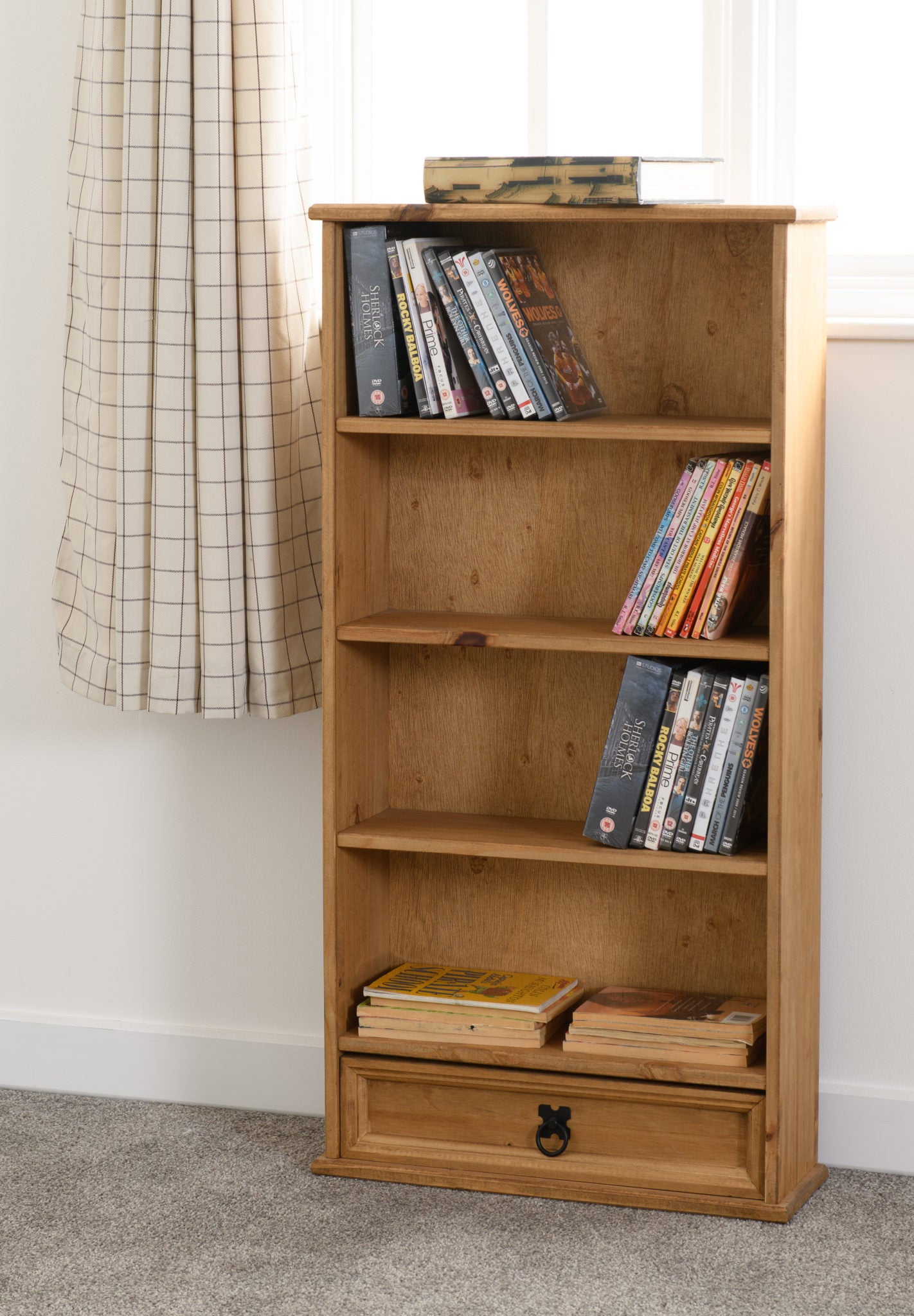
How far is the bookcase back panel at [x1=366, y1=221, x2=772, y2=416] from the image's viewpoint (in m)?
2.03

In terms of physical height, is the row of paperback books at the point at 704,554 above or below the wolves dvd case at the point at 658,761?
above

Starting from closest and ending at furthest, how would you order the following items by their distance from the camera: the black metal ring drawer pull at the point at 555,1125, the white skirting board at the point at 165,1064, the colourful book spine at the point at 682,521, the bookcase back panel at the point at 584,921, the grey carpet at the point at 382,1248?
the grey carpet at the point at 382,1248, the colourful book spine at the point at 682,521, the black metal ring drawer pull at the point at 555,1125, the bookcase back panel at the point at 584,921, the white skirting board at the point at 165,1064

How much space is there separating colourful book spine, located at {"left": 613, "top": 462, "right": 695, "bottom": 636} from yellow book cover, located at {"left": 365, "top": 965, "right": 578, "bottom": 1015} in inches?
20.5

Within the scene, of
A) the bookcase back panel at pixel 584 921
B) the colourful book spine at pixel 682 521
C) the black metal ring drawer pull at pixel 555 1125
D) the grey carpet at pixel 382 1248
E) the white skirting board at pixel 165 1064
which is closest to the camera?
the grey carpet at pixel 382 1248

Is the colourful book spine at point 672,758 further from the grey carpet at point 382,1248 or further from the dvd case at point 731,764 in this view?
the grey carpet at point 382,1248

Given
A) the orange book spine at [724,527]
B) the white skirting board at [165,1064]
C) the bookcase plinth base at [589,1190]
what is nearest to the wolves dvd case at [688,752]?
the orange book spine at [724,527]

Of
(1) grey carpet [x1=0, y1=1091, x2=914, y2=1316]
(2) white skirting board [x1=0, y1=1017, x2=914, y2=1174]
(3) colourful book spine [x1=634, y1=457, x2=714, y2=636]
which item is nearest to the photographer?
(1) grey carpet [x1=0, y1=1091, x2=914, y2=1316]

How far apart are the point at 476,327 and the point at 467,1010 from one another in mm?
903

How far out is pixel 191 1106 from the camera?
239cm

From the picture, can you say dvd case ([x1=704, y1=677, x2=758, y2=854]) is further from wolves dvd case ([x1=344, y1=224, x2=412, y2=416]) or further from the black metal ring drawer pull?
wolves dvd case ([x1=344, y1=224, x2=412, y2=416])

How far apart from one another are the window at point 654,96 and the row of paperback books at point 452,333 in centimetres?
33

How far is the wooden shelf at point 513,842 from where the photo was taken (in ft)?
6.29

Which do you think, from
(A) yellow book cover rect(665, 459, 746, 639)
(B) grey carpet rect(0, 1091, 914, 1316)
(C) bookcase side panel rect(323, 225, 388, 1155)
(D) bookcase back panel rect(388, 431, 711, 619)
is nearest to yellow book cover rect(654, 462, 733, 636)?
(A) yellow book cover rect(665, 459, 746, 639)

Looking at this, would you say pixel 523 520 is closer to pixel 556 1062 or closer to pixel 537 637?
pixel 537 637
